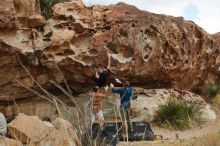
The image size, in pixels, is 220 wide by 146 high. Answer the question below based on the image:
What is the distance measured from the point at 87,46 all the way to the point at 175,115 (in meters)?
3.42

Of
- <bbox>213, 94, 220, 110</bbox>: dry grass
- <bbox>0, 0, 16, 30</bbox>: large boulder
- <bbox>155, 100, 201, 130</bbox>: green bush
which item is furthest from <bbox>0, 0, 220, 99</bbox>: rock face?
<bbox>213, 94, 220, 110</bbox>: dry grass

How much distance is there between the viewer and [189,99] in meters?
17.6

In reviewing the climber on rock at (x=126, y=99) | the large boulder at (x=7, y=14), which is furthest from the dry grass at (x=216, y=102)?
the large boulder at (x=7, y=14)

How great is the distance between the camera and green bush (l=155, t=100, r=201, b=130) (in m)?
15.1

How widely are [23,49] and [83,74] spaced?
2186 mm

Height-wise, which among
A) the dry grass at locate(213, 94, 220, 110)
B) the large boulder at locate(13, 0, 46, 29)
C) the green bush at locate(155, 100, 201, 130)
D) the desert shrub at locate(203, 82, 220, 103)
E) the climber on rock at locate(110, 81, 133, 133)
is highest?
the large boulder at locate(13, 0, 46, 29)

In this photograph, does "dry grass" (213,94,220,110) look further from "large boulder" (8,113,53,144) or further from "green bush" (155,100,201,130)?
"large boulder" (8,113,53,144)

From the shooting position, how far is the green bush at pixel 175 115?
15051mm

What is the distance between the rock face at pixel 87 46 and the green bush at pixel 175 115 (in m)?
1.63

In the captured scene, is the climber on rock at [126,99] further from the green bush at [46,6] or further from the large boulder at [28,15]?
the green bush at [46,6]

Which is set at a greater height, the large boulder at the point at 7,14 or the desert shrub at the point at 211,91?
the large boulder at the point at 7,14

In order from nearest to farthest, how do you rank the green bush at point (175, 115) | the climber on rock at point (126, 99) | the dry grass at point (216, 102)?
the climber on rock at point (126, 99) < the green bush at point (175, 115) < the dry grass at point (216, 102)

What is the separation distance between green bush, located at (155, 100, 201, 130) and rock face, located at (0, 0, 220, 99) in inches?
64.1

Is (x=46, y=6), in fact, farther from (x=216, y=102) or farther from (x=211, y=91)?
(x=216, y=102)
